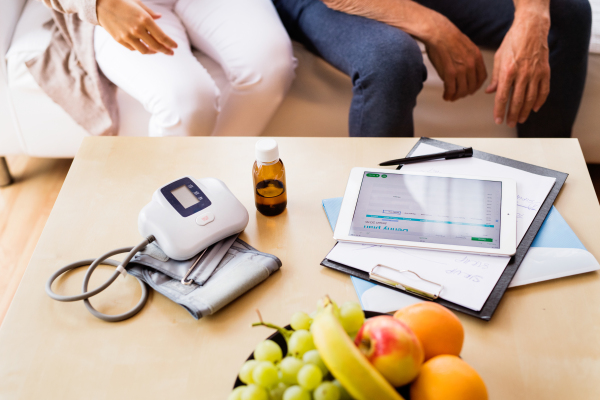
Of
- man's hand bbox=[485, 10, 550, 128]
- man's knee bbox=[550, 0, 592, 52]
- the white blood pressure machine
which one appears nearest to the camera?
the white blood pressure machine

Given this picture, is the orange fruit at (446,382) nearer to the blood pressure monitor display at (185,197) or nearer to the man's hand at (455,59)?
the blood pressure monitor display at (185,197)

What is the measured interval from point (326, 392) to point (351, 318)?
7 centimetres

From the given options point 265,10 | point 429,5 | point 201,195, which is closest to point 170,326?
point 201,195

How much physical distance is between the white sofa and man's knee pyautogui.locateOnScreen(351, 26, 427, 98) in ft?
0.86

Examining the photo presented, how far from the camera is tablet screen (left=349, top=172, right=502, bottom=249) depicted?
26.2 inches

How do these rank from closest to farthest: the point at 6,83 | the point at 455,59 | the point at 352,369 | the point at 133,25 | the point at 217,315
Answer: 1. the point at 352,369
2. the point at 217,315
3. the point at 133,25
4. the point at 455,59
5. the point at 6,83

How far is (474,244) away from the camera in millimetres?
648

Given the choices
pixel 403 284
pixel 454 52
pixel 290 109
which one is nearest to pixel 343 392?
pixel 403 284

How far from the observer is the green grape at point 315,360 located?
0.36 metres

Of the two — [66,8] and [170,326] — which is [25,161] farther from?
[170,326]

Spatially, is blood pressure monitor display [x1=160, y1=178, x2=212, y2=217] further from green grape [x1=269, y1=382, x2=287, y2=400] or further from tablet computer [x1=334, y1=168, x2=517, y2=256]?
green grape [x1=269, y1=382, x2=287, y2=400]

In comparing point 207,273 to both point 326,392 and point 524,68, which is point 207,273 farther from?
point 524,68

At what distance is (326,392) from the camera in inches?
13.4

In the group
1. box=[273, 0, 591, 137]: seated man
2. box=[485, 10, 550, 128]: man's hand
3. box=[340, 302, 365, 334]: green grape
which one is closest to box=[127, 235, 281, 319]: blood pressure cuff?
box=[340, 302, 365, 334]: green grape
